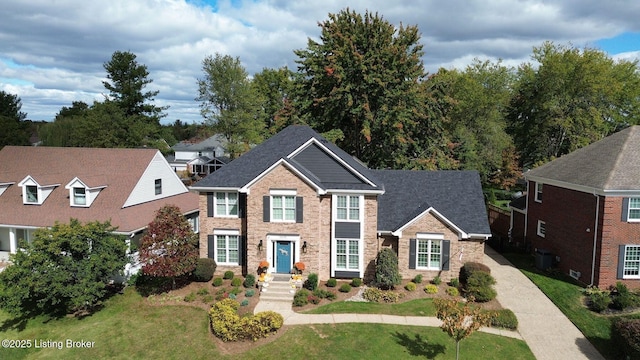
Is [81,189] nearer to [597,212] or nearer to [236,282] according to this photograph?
[236,282]

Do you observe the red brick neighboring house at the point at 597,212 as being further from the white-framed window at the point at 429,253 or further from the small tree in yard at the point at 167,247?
the small tree in yard at the point at 167,247

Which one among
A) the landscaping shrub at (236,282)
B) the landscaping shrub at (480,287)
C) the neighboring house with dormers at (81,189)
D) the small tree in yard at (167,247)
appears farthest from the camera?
the neighboring house with dormers at (81,189)

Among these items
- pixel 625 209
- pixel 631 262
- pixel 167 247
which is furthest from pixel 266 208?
pixel 631 262

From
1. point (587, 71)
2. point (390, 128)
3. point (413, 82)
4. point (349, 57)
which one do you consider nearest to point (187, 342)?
point (390, 128)

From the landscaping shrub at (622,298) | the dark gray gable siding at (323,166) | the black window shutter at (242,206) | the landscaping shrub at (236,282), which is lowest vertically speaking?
the landscaping shrub at (236,282)

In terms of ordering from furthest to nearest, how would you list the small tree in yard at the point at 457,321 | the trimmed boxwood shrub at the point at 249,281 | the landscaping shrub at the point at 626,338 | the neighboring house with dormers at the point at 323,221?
the neighboring house with dormers at the point at 323,221 → the trimmed boxwood shrub at the point at 249,281 → the landscaping shrub at the point at 626,338 → the small tree in yard at the point at 457,321

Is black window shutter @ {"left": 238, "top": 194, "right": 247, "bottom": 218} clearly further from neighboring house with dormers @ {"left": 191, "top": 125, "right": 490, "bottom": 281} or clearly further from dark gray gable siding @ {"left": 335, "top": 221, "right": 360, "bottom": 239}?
dark gray gable siding @ {"left": 335, "top": 221, "right": 360, "bottom": 239}

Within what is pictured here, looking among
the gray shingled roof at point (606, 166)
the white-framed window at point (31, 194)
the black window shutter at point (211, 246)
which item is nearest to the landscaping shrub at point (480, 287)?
the gray shingled roof at point (606, 166)
